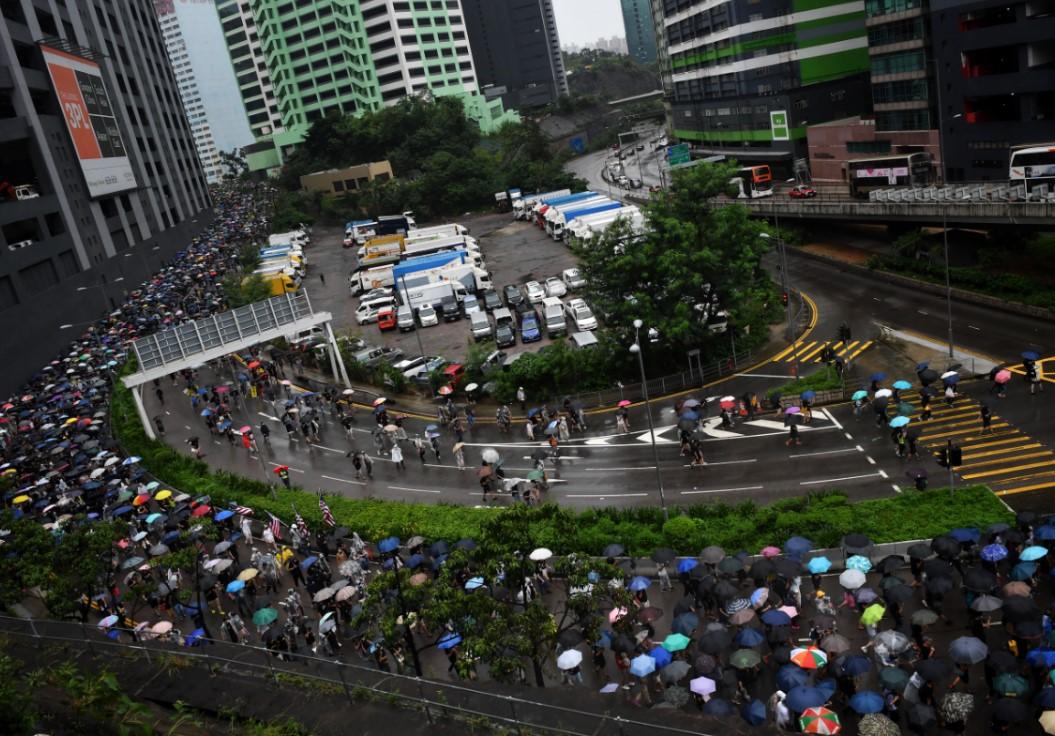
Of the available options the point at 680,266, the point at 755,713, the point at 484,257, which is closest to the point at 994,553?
the point at 755,713

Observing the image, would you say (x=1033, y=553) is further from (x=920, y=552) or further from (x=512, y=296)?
(x=512, y=296)

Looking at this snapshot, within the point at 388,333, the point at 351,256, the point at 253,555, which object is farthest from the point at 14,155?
the point at 253,555

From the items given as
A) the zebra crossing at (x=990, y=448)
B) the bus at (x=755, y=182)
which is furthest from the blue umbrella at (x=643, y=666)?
the bus at (x=755, y=182)

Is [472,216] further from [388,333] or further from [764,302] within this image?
[764,302]

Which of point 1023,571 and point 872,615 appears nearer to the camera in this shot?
point 872,615

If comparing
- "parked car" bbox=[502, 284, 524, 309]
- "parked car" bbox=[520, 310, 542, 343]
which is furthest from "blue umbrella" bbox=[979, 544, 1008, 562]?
"parked car" bbox=[502, 284, 524, 309]

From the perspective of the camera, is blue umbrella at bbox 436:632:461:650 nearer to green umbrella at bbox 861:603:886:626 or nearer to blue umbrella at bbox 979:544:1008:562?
green umbrella at bbox 861:603:886:626
